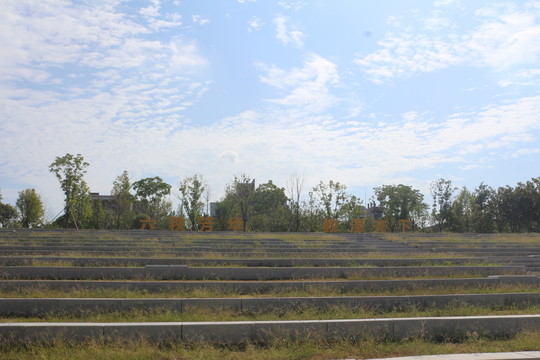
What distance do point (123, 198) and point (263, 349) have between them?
1918 inches

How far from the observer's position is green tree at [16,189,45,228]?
51938 mm

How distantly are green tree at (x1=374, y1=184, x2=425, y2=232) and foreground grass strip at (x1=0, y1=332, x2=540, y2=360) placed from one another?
54355 mm

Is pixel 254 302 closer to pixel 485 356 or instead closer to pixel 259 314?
pixel 259 314

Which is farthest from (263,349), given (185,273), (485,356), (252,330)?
(185,273)

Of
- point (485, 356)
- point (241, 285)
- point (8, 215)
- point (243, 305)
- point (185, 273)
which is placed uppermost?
point (8, 215)

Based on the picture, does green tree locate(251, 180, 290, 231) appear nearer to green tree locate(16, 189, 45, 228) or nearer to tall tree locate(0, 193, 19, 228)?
green tree locate(16, 189, 45, 228)

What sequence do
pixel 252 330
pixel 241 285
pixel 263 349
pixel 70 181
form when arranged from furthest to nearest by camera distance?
pixel 70 181
pixel 241 285
pixel 252 330
pixel 263 349

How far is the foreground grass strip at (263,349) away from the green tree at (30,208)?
165ft

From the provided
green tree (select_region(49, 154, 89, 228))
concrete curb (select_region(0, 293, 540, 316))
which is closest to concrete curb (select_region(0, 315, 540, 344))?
concrete curb (select_region(0, 293, 540, 316))

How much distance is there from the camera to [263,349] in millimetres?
7699

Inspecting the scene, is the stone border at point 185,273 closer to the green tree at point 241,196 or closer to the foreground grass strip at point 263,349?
the foreground grass strip at point 263,349

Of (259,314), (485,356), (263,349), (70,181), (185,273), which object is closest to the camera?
(485,356)

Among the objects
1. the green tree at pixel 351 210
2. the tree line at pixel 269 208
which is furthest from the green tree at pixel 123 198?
the green tree at pixel 351 210

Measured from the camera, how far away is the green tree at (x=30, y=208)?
2045 inches
